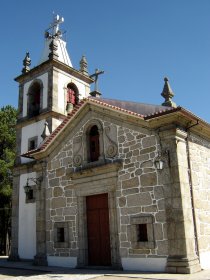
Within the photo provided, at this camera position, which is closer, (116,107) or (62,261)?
(116,107)

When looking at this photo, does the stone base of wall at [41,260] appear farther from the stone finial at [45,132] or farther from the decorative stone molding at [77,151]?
the stone finial at [45,132]

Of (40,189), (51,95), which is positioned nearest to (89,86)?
(51,95)

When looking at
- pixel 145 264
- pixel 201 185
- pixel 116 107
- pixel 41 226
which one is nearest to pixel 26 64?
pixel 116 107

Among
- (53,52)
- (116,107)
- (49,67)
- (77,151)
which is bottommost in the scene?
(77,151)

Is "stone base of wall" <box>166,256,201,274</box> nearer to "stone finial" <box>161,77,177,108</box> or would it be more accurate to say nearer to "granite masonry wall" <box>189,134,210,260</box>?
"granite masonry wall" <box>189,134,210,260</box>

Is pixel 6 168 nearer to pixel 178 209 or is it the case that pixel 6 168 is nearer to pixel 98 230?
pixel 98 230

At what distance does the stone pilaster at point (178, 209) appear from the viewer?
9.05m

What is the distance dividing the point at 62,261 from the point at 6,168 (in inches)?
523

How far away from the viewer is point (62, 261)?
1206 cm

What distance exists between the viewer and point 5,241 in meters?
24.6

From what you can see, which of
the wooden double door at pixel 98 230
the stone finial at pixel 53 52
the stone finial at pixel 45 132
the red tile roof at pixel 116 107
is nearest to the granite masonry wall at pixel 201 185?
the red tile roof at pixel 116 107

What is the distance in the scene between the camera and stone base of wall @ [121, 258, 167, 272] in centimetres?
947

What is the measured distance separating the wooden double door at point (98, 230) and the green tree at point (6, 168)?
43.3 feet

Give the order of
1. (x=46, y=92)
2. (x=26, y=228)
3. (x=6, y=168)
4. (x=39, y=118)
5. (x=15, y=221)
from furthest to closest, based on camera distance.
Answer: (x=6, y=168)
(x=46, y=92)
(x=39, y=118)
(x=15, y=221)
(x=26, y=228)
